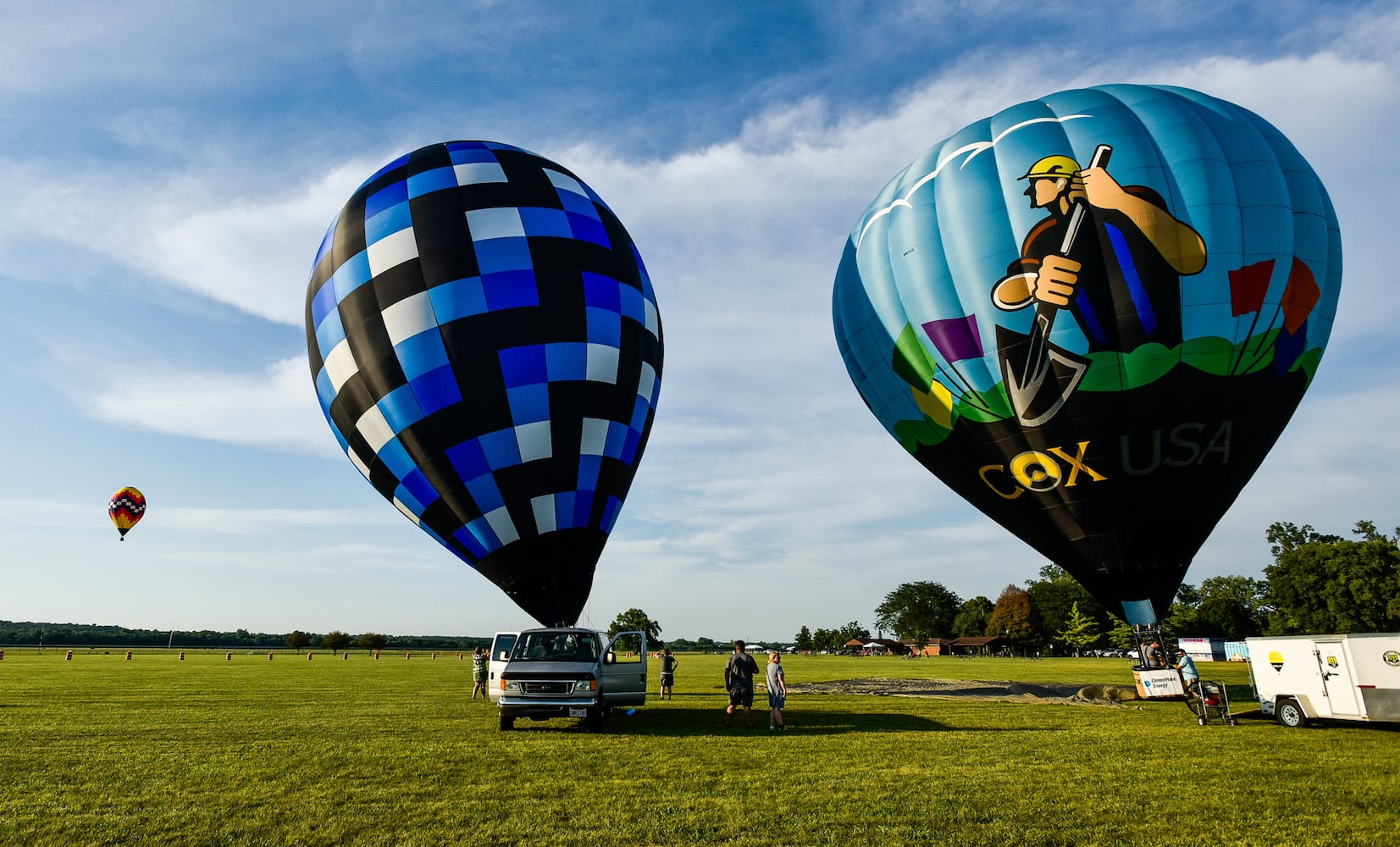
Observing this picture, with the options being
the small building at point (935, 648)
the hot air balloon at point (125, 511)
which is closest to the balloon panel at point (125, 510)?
the hot air balloon at point (125, 511)

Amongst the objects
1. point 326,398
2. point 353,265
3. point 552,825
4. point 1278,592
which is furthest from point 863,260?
point 1278,592

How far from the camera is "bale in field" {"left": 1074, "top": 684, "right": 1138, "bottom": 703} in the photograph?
19.3 meters

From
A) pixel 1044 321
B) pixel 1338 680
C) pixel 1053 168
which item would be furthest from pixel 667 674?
pixel 1053 168

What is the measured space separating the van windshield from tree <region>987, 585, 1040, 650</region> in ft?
368

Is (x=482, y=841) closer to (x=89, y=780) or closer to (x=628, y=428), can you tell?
(x=89, y=780)

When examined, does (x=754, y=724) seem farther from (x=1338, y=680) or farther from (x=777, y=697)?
(x=1338, y=680)

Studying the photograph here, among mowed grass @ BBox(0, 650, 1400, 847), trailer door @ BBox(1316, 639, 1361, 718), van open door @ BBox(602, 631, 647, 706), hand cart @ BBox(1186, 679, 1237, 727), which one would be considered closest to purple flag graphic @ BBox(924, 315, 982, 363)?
mowed grass @ BBox(0, 650, 1400, 847)

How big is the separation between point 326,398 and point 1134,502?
18009mm

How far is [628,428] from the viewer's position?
1875 cm

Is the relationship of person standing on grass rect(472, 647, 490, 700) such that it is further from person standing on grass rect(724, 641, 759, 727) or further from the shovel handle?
the shovel handle

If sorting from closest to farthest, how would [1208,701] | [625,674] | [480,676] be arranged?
[1208,701], [625,674], [480,676]

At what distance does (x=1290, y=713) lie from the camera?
532 inches

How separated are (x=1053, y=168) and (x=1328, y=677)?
1036 centimetres

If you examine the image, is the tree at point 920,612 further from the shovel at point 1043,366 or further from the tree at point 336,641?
the shovel at point 1043,366
